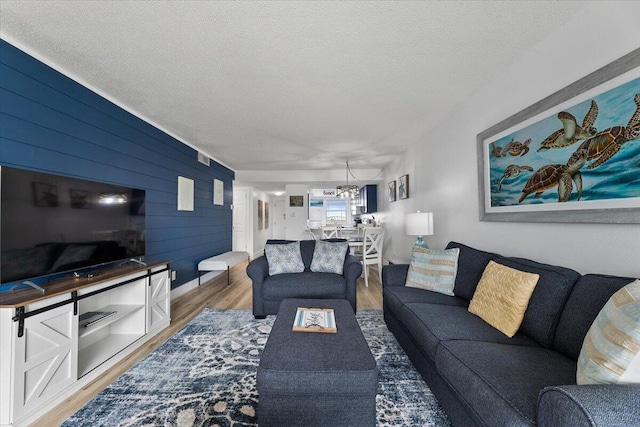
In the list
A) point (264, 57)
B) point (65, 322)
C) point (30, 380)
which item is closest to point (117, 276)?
point (65, 322)

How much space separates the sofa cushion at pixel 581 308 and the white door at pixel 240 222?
Result: 7.21m

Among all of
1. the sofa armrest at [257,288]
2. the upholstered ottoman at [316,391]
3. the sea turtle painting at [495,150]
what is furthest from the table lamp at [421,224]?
the upholstered ottoman at [316,391]

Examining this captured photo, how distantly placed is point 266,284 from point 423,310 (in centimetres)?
174

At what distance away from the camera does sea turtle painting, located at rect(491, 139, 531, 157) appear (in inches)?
76.1

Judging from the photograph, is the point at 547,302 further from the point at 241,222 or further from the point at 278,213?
the point at 278,213

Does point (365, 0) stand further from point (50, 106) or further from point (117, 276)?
point (117, 276)

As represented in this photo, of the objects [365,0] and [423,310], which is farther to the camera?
[423,310]

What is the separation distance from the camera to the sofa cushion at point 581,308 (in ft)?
3.82

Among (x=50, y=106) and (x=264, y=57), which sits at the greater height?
(x=264, y=57)

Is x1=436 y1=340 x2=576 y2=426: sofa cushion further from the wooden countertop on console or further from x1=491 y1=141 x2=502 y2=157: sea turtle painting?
the wooden countertop on console

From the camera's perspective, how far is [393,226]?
17.6 feet

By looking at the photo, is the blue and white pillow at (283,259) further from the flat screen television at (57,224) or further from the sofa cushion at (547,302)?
the sofa cushion at (547,302)

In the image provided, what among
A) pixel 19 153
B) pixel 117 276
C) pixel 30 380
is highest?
pixel 19 153

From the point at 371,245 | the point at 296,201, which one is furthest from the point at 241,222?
the point at 371,245
